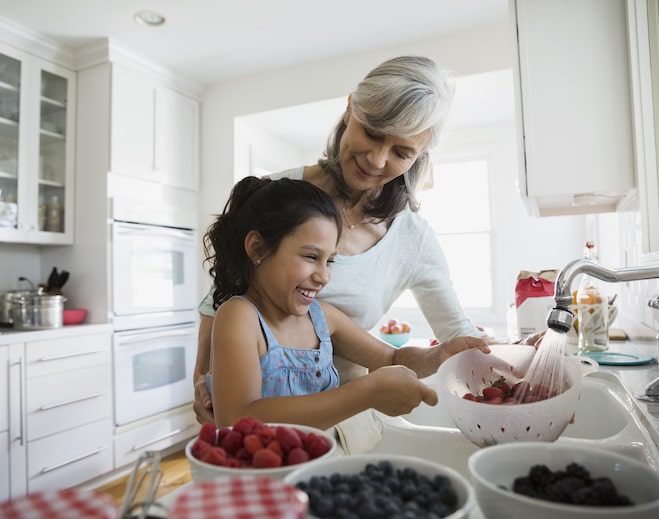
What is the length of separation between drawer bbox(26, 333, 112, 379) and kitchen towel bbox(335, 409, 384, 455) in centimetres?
221

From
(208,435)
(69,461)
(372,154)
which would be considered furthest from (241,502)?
(69,461)

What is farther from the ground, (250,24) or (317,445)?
(250,24)

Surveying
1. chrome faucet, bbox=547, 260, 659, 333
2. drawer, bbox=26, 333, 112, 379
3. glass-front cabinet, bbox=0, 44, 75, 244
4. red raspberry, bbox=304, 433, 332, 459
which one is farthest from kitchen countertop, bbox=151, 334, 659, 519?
glass-front cabinet, bbox=0, 44, 75, 244

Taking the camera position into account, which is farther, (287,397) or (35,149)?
(35,149)

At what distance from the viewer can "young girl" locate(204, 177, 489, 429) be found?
2.56 feet

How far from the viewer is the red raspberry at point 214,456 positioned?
50 cm

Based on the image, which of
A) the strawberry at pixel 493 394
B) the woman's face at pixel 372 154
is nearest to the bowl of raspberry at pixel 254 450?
the strawberry at pixel 493 394

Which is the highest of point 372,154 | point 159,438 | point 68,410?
point 372,154

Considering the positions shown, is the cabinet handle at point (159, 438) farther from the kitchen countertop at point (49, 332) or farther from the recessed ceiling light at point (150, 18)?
the recessed ceiling light at point (150, 18)

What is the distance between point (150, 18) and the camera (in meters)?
2.79

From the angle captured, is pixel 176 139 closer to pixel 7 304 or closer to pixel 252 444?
pixel 7 304

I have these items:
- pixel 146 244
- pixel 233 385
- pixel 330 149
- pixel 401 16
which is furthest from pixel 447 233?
pixel 233 385

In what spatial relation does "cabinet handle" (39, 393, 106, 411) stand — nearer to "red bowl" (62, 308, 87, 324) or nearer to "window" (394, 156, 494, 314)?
"red bowl" (62, 308, 87, 324)

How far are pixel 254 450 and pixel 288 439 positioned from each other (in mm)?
35
